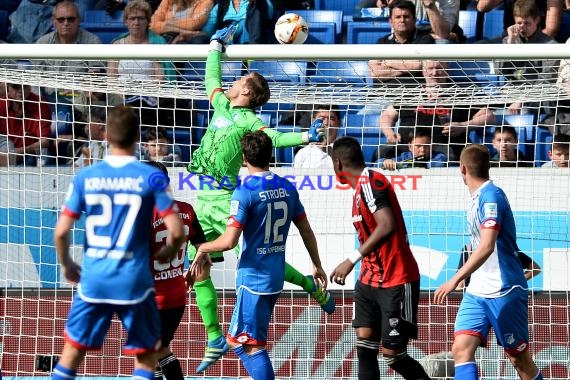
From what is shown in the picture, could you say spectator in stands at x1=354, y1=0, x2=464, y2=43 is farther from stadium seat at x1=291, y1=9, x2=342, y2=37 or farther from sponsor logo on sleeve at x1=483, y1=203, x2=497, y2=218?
sponsor logo on sleeve at x1=483, y1=203, x2=497, y2=218

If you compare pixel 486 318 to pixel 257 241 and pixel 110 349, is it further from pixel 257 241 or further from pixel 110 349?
pixel 110 349

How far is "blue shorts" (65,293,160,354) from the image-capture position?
19.7 ft

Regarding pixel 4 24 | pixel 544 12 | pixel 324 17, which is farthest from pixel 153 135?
pixel 544 12

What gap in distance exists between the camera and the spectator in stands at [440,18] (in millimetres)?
13570

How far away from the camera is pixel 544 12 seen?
1385cm

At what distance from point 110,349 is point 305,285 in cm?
240

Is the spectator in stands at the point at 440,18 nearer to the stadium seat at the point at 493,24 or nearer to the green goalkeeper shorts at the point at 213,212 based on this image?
the stadium seat at the point at 493,24

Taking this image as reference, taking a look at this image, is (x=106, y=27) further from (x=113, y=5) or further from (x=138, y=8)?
(x=138, y=8)

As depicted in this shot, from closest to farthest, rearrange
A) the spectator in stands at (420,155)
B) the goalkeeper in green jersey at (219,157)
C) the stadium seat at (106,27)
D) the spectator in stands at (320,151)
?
the goalkeeper in green jersey at (219,157) < the spectator in stands at (420,155) < the spectator in stands at (320,151) < the stadium seat at (106,27)

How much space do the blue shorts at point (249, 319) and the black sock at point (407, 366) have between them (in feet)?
3.20

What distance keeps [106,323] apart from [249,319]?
1389 millimetres

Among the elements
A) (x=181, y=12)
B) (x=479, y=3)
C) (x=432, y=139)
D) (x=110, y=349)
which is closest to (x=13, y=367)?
(x=110, y=349)

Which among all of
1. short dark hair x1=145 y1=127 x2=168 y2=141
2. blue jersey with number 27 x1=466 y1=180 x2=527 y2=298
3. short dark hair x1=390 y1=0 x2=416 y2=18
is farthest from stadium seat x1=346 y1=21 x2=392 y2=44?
blue jersey with number 27 x1=466 y1=180 x2=527 y2=298

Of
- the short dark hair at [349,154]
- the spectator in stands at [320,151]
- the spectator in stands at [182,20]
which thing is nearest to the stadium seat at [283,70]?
the spectator in stands at [320,151]
